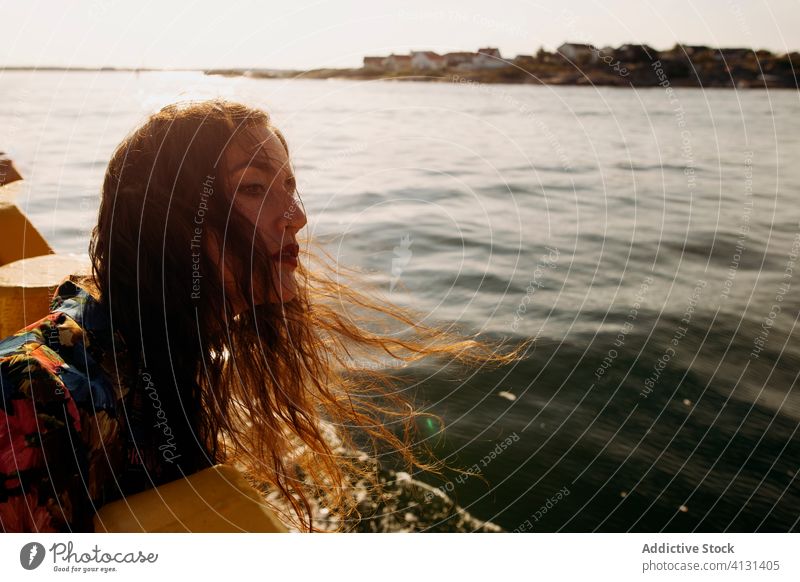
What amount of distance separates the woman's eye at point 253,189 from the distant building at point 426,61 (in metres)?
1.68

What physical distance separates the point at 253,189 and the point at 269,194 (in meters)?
0.05

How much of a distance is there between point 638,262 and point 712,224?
987mm

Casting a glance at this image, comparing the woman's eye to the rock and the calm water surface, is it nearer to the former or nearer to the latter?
the calm water surface

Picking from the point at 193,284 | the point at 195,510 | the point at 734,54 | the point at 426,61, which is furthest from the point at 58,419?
the point at 734,54

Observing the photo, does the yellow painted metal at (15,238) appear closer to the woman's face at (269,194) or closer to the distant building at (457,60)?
the woman's face at (269,194)

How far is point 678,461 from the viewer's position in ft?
9.33

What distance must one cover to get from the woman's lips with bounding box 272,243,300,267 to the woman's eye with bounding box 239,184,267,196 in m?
0.17

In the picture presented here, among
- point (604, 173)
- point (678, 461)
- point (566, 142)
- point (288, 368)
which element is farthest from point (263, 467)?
point (566, 142)

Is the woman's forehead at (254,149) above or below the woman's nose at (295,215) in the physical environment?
above

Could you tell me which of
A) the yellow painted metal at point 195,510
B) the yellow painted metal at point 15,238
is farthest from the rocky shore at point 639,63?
the yellow painted metal at point 195,510

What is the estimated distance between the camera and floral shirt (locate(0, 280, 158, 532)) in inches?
52.4

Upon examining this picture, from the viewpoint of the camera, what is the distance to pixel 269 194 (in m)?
1.81

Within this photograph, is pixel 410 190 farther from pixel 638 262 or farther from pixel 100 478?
pixel 100 478

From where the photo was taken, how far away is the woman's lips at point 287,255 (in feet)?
6.13
